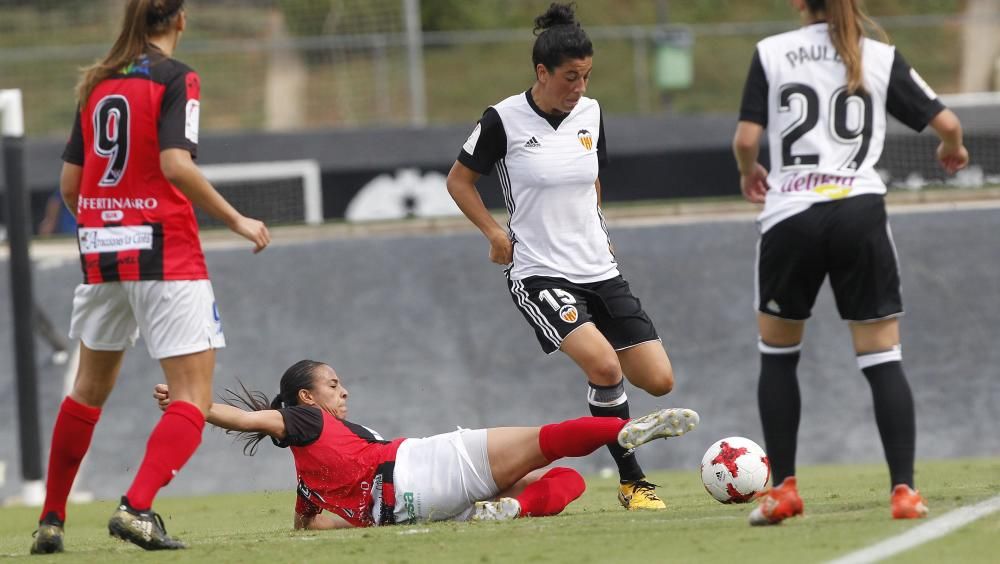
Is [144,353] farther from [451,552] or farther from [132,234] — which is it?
[451,552]

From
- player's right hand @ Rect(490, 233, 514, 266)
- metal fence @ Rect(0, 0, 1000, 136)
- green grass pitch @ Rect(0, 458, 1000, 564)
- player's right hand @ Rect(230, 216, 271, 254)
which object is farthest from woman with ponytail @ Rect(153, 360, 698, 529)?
metal fence @ Rect(0, 0, 1000, 136)

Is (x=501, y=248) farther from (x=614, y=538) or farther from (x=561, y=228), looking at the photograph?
(x=614, y=538)

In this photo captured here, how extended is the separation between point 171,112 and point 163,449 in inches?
49.6

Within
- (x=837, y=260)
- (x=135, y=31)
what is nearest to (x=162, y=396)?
(x=135, y=31)

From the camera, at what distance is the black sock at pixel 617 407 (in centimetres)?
623

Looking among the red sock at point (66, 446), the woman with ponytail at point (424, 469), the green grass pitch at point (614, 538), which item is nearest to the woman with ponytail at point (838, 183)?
the green grass pitch at point (614, 538)

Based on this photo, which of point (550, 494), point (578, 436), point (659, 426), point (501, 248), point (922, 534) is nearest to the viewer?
point (922, 534)

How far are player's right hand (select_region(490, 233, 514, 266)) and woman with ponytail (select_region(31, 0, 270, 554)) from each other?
1512mm

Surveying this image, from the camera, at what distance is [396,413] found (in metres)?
10.1

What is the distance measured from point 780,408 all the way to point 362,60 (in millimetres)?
13867

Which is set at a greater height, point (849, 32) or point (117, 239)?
point (849, 32)

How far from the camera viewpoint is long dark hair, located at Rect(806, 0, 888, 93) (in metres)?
4.60

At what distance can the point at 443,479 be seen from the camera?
5.76 m

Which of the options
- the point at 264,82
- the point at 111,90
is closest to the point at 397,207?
the point at 264,82
